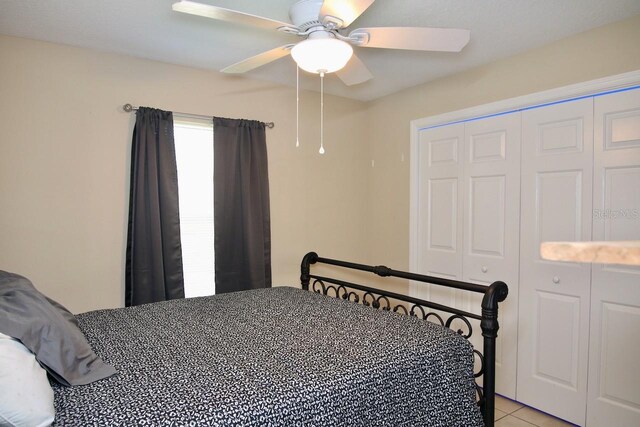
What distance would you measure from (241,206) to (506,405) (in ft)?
7.95

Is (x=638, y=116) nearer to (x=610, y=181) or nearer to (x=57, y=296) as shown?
(x=610, y=181)

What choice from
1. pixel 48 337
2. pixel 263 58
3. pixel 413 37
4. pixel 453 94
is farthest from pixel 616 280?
pixel 48 337

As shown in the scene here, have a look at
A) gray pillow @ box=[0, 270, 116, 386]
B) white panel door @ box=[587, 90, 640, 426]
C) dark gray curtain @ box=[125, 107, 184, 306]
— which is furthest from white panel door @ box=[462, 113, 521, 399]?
gray pillow @ box=[0, 270, 116, 386]

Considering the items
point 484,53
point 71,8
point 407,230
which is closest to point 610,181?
point 484,53

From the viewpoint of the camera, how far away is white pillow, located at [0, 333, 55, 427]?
1.00 meters

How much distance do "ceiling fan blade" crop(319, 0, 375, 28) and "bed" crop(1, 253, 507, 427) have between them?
1314 millimetres

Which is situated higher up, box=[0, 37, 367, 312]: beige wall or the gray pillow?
box=[0, 37, 367, 312]: beige wall

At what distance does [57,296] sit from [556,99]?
11.3 feet

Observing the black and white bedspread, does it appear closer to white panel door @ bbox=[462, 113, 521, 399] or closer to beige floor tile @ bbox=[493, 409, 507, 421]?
beige floor tile @ bbox=[493, 409, 507, 421]

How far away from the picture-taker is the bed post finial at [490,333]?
1.75 meters

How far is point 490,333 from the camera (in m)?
1.75

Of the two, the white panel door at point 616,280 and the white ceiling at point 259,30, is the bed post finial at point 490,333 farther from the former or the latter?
the white ceiling at point 259,30

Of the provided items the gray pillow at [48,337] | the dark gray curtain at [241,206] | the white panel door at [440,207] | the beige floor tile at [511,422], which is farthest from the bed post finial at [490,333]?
the dark gray curtain at [241,206]

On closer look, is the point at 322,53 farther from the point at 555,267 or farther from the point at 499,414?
the point at 499,414
